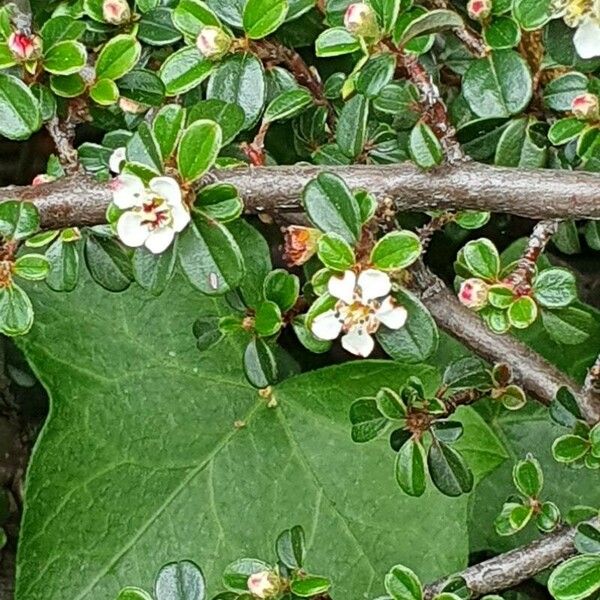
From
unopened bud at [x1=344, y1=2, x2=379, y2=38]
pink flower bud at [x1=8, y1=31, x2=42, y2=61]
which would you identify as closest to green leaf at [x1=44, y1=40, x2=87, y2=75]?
pink flower bud at [x1=8, y1=31, x2=42, y2=61]

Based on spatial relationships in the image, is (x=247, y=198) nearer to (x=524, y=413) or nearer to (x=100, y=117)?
(x=100, y=117)

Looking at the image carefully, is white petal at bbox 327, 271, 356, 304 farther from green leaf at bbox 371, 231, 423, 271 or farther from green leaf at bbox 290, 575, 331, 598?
green leaf at bbox 290, 575, 331, 598

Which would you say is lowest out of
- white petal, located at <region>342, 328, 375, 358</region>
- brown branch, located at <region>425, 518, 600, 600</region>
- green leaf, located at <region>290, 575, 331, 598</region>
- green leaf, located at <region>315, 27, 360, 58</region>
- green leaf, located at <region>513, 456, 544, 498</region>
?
brown branch, located at <region>425, 518, 600, 600</region>

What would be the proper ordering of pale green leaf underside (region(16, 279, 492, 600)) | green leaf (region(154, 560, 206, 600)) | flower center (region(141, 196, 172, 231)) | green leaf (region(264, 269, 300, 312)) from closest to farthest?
flower center (region(141, 196, 172, 231)) → green leaf (region(154, 560, 206, 600)) → green leaf (region(264, 269, 300, 312)) → pale green leaf underside (region(16, 279, 492, 600))

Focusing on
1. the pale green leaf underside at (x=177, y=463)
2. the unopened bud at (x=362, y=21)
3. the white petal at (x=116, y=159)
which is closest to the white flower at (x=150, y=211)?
the white petal at (x=116, y=159)

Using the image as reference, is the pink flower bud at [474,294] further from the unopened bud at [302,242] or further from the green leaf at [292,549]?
the green leaf at [292,549]

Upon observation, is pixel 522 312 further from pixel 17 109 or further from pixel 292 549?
pixel 17 109

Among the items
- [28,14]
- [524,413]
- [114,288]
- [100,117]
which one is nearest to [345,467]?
[524,413]
